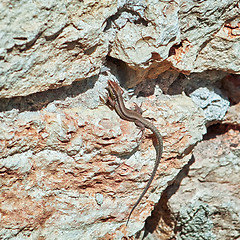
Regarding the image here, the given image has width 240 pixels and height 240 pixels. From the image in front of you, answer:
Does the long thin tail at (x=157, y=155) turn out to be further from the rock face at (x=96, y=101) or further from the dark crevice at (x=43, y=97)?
the dark crevice at (x=43, y=97)

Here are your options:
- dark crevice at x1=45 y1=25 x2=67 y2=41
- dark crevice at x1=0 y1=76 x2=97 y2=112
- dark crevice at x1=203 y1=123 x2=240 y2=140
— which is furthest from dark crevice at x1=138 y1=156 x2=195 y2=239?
dark crevice at x1=45 y1=25 x2=67 y2=41

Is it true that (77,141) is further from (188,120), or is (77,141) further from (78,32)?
(188,120)

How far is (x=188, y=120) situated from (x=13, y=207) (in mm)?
2040

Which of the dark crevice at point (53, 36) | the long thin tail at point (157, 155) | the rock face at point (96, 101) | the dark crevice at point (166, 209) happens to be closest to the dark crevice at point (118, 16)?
the rock face at point (96, 101)

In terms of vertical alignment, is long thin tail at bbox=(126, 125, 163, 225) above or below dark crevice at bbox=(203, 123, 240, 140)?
below

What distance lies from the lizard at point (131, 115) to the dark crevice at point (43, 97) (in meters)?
0.23

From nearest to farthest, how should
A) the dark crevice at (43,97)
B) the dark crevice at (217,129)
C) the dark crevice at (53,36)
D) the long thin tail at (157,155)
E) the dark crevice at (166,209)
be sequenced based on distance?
1. the dark crevice at (53,36)
2. the dark crevice at (43,97)
3. the long thin tail at (157,155)
4. the dark crevice at (166,209)
5. the dark crevice at (217,129)

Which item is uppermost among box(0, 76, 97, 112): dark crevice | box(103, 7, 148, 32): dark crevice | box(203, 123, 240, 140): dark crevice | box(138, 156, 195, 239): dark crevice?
box(103, 7, 148, 32): dark crevice

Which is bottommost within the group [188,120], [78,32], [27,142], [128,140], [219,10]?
[27,142]

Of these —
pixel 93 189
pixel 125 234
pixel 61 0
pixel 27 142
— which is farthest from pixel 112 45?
pixel 125 234

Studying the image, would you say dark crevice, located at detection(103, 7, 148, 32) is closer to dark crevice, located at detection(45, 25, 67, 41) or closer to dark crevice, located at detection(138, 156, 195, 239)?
dark crevice, located at detection(45, 25, 67, 41)

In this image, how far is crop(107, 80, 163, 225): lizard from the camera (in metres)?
3.18

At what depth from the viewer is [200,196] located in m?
4.30

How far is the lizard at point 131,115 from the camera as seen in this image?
3.18 m
